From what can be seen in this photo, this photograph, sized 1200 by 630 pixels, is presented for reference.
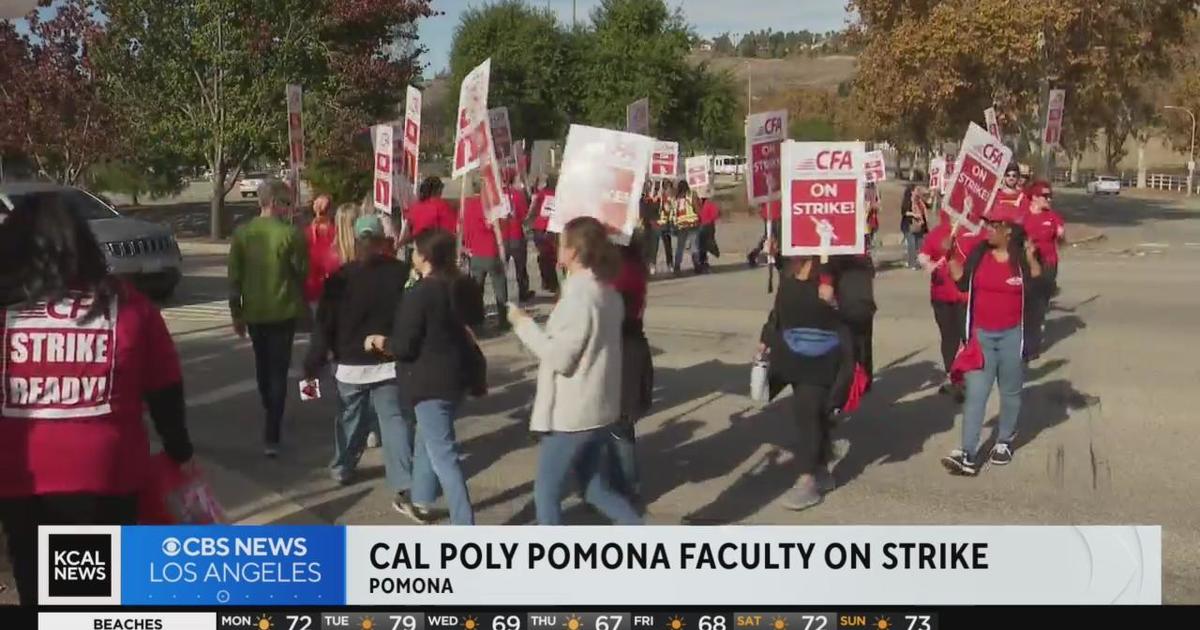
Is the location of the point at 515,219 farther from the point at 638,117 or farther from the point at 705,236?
the point at 705,236

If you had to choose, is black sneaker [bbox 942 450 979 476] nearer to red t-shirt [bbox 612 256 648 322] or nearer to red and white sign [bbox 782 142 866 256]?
red and white sign [bbox 782 142 866 256]

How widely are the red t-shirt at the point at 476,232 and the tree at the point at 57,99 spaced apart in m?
10.2

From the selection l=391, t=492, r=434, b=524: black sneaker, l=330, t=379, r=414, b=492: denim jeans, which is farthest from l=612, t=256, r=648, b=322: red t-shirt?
l=391, t=492, r=434, b=524: black sneaker

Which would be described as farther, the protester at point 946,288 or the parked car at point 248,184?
the parked car at point 248,184

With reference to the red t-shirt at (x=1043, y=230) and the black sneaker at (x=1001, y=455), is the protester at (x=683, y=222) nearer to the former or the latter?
the red t-shirt at (x=1043, y=230)

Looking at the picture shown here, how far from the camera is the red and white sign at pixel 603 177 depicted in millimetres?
6546

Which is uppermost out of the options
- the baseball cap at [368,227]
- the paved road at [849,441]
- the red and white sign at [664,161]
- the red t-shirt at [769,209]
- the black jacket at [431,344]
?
the red and white sign at [664,161]

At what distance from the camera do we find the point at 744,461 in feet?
24.0

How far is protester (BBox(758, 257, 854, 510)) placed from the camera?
6.28 m

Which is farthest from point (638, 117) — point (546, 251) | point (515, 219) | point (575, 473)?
point (575, 473)

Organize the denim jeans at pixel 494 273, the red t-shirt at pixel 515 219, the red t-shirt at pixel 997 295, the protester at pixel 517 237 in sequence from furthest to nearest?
the protester at pixel 517 237 < the red t-shirt at pixel 515 219 < the denim jeans at pixel 494 273 < the red t-shirt at pixel 997 295

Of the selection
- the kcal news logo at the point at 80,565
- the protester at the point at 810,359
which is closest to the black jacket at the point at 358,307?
the protester at the point at 810,359

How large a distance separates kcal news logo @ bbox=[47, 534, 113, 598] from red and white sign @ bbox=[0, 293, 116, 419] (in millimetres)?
436

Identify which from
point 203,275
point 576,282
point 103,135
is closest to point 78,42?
point 103,135
